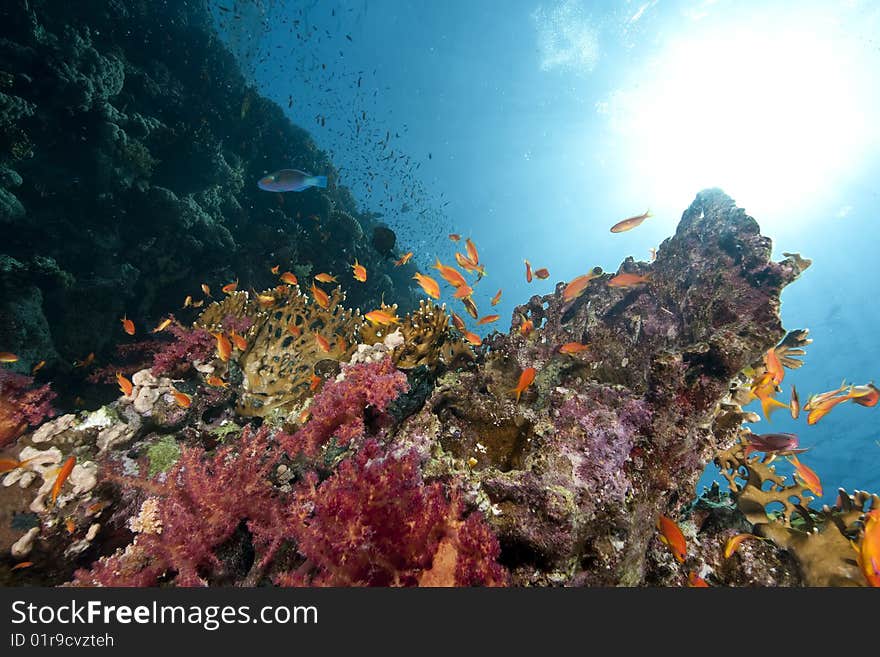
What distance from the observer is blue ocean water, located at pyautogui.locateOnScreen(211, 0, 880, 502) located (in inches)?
1118

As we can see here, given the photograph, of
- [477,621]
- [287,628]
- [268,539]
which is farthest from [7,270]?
[477,621]

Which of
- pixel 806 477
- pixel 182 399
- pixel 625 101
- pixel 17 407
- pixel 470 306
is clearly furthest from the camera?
pixel 625 101

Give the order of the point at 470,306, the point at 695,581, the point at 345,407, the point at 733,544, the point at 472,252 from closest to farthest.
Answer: the point at 695,581 → the point at 733,544 → the point at 345,407 → the point at 472,252 → the point at 470,306

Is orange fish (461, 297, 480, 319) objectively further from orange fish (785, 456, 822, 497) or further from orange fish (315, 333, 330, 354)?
orange fish (785, 456, 822, 497)

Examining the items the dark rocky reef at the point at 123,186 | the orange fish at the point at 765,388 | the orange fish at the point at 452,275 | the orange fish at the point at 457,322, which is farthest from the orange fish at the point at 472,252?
the dark rocky reef at the point at 123,186

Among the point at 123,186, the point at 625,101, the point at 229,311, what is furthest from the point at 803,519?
the point at 625,101

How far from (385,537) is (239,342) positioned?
11.1 ft

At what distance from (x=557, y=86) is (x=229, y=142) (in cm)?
4496

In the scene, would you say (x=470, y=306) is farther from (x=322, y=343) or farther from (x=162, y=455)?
(x=162, y=455)

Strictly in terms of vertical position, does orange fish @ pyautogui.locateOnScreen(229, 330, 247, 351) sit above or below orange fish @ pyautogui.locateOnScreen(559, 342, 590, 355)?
above

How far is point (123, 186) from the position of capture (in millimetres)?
10344

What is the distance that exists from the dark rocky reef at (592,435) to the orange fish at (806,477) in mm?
506

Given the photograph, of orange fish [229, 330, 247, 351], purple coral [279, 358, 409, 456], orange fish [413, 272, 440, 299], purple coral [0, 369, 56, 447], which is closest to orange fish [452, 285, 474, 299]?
orange fish [413, 272, 440, 299]

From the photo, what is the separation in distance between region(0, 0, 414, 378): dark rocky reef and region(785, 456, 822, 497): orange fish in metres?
7.80
